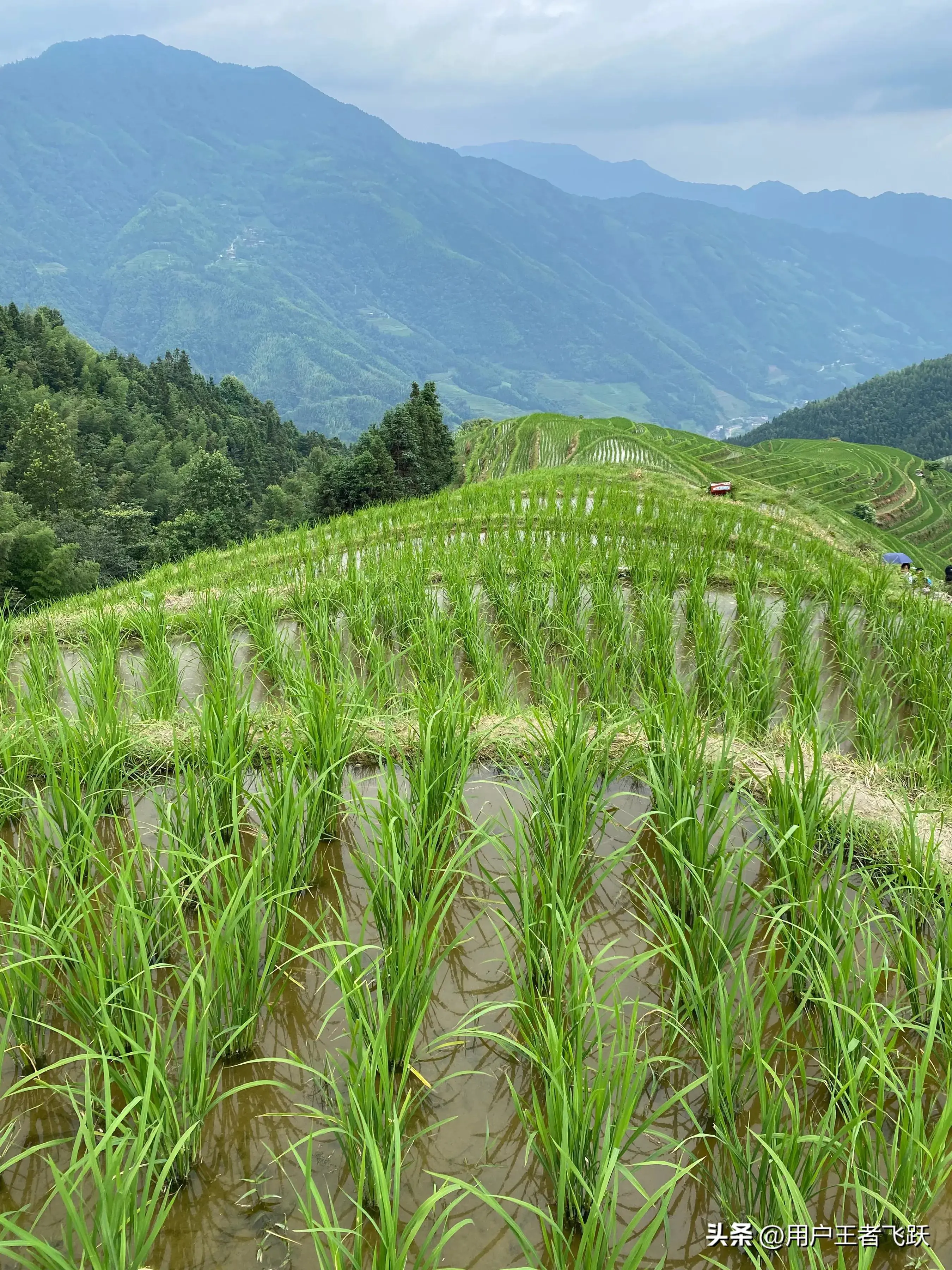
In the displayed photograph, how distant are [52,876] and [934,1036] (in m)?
3.10

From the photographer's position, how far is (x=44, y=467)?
47500mm

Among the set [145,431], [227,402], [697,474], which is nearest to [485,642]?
[697,474]

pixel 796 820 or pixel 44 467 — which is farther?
pixel 44 467

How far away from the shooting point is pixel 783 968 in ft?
7.10

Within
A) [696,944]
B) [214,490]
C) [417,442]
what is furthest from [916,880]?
[214,490]

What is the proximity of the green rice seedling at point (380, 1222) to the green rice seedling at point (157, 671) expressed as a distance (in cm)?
274

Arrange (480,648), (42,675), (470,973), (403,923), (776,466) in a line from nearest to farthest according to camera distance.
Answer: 1. (403,923)
2. (470,973)
3. (42,675)
4. (480,648)
5. (776,466)

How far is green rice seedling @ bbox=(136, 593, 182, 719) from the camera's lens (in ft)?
13.9

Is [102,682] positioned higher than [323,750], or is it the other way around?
[102,682]

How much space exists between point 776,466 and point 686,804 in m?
69.7

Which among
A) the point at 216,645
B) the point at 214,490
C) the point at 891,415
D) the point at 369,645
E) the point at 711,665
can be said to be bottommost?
the point at 711,665

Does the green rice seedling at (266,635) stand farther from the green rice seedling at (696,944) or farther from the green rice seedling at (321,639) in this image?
the green rice seedling at (696,944)

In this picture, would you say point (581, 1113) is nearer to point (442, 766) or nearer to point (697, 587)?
point (442, 766)

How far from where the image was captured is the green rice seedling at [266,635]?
4883 mm
